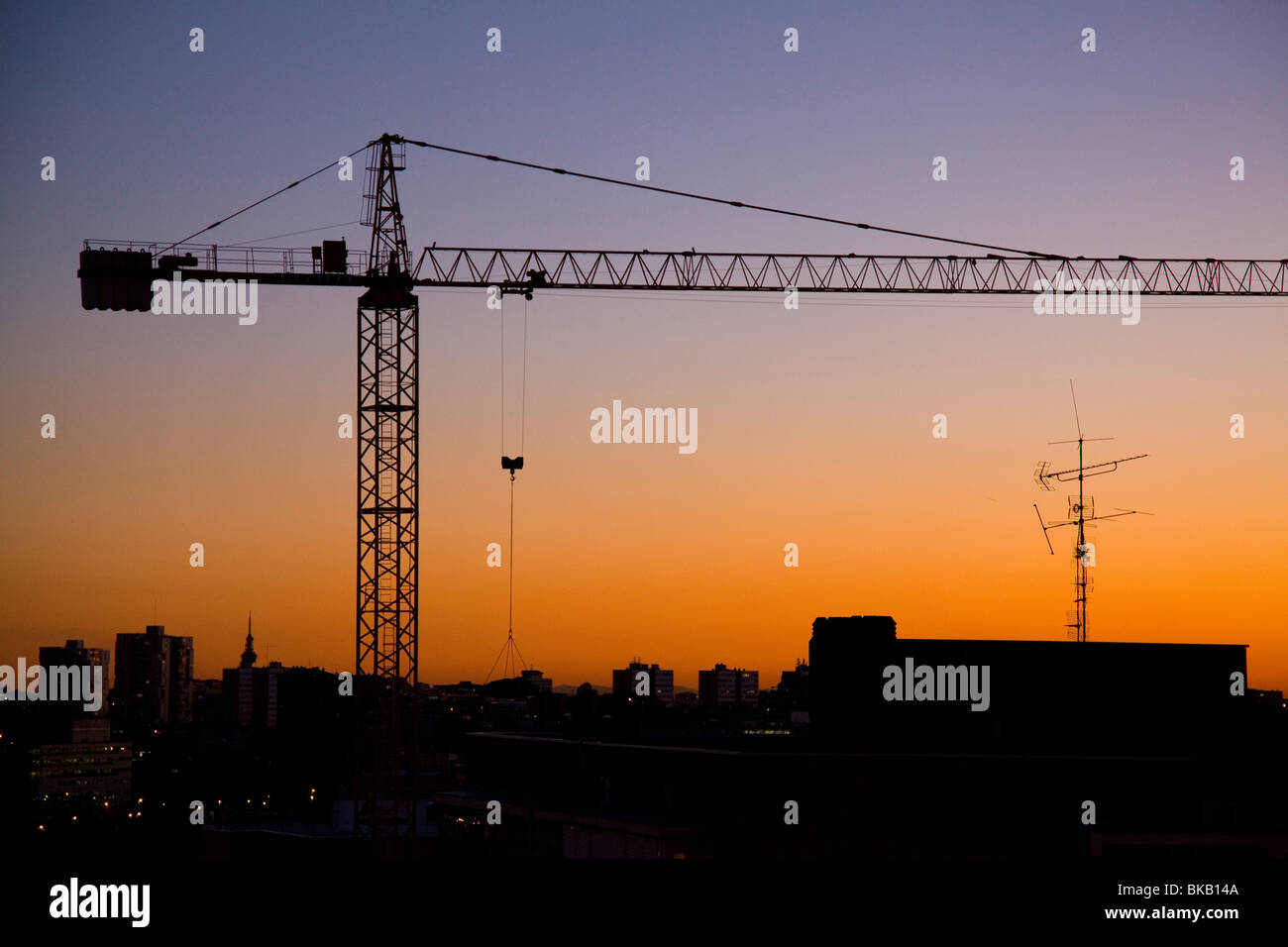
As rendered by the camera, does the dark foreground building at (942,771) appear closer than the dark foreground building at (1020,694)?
Yes

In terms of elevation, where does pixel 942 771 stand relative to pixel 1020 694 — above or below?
below

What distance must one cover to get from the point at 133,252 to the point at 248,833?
34136mm

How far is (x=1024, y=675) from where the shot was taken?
183 feet

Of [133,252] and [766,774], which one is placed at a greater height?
[133,252]

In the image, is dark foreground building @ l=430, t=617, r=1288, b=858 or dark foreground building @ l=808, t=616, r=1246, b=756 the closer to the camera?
dark foreground building @ l=430, t=617, r=1288, b=858

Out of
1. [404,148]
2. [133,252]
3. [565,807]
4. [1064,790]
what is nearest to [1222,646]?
[1064,790]

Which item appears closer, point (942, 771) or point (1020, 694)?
point (942, 771)

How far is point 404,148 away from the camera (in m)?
85.8
